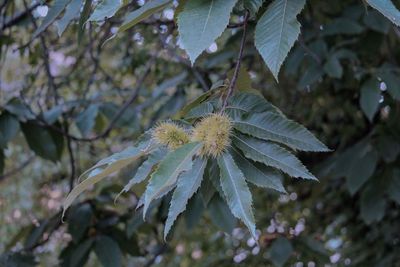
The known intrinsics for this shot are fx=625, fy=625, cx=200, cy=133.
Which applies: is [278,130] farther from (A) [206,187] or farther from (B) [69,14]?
(B) [69,14]

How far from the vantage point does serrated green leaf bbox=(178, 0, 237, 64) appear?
959mm

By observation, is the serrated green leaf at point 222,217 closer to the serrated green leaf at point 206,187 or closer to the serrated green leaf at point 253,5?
the serrated green leaf at point 206,187

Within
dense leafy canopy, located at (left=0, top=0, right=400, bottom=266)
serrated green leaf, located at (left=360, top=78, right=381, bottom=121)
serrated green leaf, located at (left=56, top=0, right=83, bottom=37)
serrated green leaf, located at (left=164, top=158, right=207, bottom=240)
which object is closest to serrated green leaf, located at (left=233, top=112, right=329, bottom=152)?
dense leafy canopy, located at (left=0, top=0, right=400, bottom=266)

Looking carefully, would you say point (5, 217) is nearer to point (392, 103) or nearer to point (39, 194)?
point (39, 194)

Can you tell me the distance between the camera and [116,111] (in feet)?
7.45

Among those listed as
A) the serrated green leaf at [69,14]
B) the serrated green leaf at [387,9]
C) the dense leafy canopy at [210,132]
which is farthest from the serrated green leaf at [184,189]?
the serrated green leaf at [69,14]

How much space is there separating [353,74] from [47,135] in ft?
3.58

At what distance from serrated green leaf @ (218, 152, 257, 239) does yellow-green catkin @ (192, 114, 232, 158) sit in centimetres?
2

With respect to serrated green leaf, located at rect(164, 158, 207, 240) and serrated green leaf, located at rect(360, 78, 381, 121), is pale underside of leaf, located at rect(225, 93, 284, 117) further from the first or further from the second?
serrated green leaf, located at rect(360, 78, 381, 121)

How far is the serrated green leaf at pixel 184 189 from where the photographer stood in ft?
3.01

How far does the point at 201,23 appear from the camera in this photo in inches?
38.6

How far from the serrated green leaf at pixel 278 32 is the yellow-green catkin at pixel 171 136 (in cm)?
18

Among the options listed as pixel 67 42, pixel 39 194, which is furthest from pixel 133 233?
pixel 39 194

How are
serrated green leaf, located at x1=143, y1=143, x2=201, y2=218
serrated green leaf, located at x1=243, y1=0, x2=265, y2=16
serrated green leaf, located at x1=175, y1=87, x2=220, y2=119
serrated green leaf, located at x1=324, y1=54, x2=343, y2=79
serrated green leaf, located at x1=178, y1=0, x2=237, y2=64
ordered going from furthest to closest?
serrated green leaf, located at x1=324, y1=54, x2=343, y2=79
serrated green leaf, located at x1=175, y1=87, x2=220, y2=119
serrated green leaf, located at x1=243, y1=0, x2=265, y2=16
serrated green leaf, located at x1=178, y1=0, x2=237, y2=64
serrated green leaf, located at x1=143, y1=143, x2=201, y2=218
